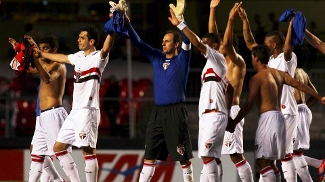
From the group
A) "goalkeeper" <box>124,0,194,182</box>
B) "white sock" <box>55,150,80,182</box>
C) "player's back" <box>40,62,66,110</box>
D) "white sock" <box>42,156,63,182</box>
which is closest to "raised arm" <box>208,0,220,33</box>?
"goalkeeper" <box>124,0,194,182</box>

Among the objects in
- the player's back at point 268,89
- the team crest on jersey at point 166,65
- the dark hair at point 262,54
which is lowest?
the player's back at point 268,89

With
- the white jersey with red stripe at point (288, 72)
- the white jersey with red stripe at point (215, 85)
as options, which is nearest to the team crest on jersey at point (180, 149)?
the white jersey with red stripe at point (215, 85)

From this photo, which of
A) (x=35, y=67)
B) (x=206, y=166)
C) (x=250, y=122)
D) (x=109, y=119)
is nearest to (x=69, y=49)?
(x=109, y=119)

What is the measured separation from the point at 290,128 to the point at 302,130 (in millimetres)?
1034

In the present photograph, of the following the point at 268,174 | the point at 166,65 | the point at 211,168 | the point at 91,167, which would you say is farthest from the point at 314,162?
the point at 91,167

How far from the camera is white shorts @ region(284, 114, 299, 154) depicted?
11141mm

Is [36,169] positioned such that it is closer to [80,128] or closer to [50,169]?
[50,169]

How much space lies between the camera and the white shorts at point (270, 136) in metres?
10.3

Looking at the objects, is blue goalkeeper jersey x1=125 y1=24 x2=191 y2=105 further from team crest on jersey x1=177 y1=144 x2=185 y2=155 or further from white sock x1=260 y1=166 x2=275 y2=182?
white sock x1=260 y1=166 x2=275 y2=182

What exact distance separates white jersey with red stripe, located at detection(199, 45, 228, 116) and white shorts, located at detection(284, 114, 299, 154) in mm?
980

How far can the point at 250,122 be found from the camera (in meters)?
14.8

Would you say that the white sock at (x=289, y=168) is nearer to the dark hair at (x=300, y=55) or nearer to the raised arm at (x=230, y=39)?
the raised arm at (x=230, y=39)

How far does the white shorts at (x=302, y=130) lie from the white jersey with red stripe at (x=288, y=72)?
0.73 meters

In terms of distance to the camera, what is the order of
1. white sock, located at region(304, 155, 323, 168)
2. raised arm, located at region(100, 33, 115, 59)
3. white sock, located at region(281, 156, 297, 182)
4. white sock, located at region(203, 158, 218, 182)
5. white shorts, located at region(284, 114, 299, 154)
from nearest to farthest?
white sock, located at region(203, 158, 218, 182) → raised arm, located at region(100, 33, 115, 59) → white shorts, located at region(284, 114, 299, 154) → white sock, located at region(281, 156, 297, 182) → white sock, located at region(304, 155, 323, 168)
